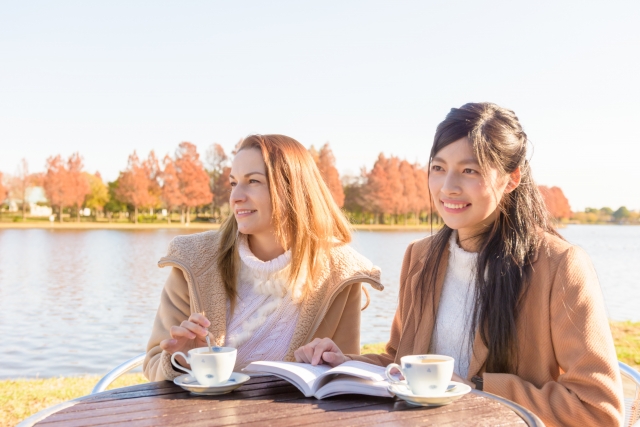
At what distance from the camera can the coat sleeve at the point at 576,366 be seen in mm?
1738

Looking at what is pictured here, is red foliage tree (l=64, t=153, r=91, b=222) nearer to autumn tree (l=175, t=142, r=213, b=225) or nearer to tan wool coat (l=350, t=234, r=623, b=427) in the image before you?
autumn tree (l=175, t=142, r=213, b=225)

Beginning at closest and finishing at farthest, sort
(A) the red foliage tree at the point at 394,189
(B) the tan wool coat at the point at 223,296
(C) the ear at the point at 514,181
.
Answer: (C) the ear at the point at 514,181 < (B) the tan wool coat at the point at 223,296 < (A) the red foliage tree at the point at 394,189

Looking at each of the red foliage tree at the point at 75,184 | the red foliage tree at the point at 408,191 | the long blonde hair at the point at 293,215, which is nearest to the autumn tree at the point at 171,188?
the red foliage tree at the point at 75,184

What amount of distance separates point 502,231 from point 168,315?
1.31 metres

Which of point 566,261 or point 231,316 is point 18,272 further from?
point 566,261

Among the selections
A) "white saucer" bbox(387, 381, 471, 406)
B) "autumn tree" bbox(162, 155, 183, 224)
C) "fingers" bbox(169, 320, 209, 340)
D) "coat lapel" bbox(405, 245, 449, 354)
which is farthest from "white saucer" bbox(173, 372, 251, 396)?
"autumn tree" bbox(162, 155, 183, 224)

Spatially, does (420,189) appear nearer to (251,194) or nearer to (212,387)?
(251,194)

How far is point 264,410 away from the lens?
1531mm

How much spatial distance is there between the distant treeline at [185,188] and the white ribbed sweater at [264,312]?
43790 millimetres

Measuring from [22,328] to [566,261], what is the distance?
857 centimetres

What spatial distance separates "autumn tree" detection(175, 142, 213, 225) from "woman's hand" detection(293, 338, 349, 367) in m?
48.0

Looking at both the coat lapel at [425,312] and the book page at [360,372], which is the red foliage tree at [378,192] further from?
the book page at [360,372]

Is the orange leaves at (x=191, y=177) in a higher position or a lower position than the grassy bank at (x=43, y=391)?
higher

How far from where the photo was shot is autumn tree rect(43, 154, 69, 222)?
49125 mm
